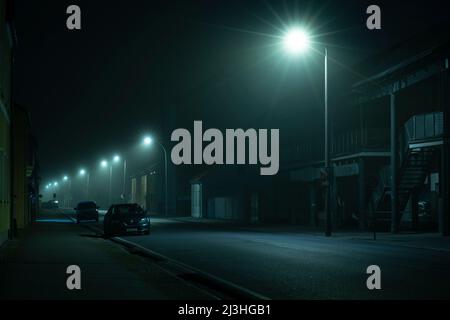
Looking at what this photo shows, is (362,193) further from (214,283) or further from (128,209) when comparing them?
(214,283)

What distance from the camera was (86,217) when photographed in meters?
55.7

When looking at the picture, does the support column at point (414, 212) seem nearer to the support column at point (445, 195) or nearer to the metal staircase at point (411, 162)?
the metal staircase at point (411, 162)

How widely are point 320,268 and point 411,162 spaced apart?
21.2 m

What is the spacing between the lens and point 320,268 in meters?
16.4

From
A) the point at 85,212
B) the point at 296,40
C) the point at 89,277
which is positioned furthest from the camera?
the point at 85,212

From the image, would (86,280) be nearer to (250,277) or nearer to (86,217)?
(250,277)

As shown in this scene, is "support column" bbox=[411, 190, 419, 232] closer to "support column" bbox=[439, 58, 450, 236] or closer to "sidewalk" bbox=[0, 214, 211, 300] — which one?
"support column" bbox=[439, 58, 450, 236]

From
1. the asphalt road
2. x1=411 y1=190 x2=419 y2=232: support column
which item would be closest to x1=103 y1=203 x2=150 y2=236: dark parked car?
the asphalt road

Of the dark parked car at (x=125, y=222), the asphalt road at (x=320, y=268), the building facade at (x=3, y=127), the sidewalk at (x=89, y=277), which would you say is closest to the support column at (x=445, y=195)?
the asphalt road at (x=320, y=268)

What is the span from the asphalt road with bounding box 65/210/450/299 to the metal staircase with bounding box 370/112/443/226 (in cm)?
923

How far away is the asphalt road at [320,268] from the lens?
39.9ft

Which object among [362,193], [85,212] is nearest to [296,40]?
[362,193]

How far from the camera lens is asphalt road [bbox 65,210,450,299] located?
1217 cm
